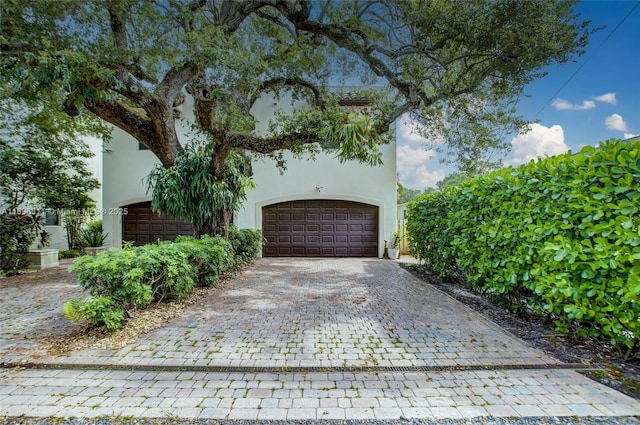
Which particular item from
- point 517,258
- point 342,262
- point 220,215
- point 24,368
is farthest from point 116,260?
point 342,262

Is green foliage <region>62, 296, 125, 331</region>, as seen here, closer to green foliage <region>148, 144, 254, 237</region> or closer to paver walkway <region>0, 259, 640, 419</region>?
paver walkway <region>0, 259, 640, 419</region>

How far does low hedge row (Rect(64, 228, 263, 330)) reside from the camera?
12.8ft

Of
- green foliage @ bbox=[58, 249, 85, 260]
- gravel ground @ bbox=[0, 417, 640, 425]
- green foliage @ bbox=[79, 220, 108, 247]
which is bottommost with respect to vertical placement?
gravel ground @ bbox=[0, 417, 640, 425]

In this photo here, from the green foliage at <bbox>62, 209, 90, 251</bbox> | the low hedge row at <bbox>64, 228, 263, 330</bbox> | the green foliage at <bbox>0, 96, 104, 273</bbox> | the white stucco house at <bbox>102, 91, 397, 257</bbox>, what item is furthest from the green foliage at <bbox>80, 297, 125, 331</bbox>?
the green foliage at <bbox>62, 209, 90, 251</bbox>

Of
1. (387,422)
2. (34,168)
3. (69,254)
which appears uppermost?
(34,168)

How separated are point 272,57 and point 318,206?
5566 millimetres

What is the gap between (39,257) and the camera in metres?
9.30

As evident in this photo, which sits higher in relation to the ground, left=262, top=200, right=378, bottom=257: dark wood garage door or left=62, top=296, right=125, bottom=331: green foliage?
left=262, top=200, right=378, bottom=257: dark wood garage door

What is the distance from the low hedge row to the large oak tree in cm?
248

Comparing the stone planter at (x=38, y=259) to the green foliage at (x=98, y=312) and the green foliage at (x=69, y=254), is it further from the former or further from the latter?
the green foliage at (x=98, y=312)

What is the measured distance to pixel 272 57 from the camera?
8484mm

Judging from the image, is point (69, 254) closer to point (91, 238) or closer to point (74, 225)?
point (91, 238)

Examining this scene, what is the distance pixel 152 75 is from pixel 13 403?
20.8ft

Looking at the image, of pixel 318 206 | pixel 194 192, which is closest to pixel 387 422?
pixel 194 192
